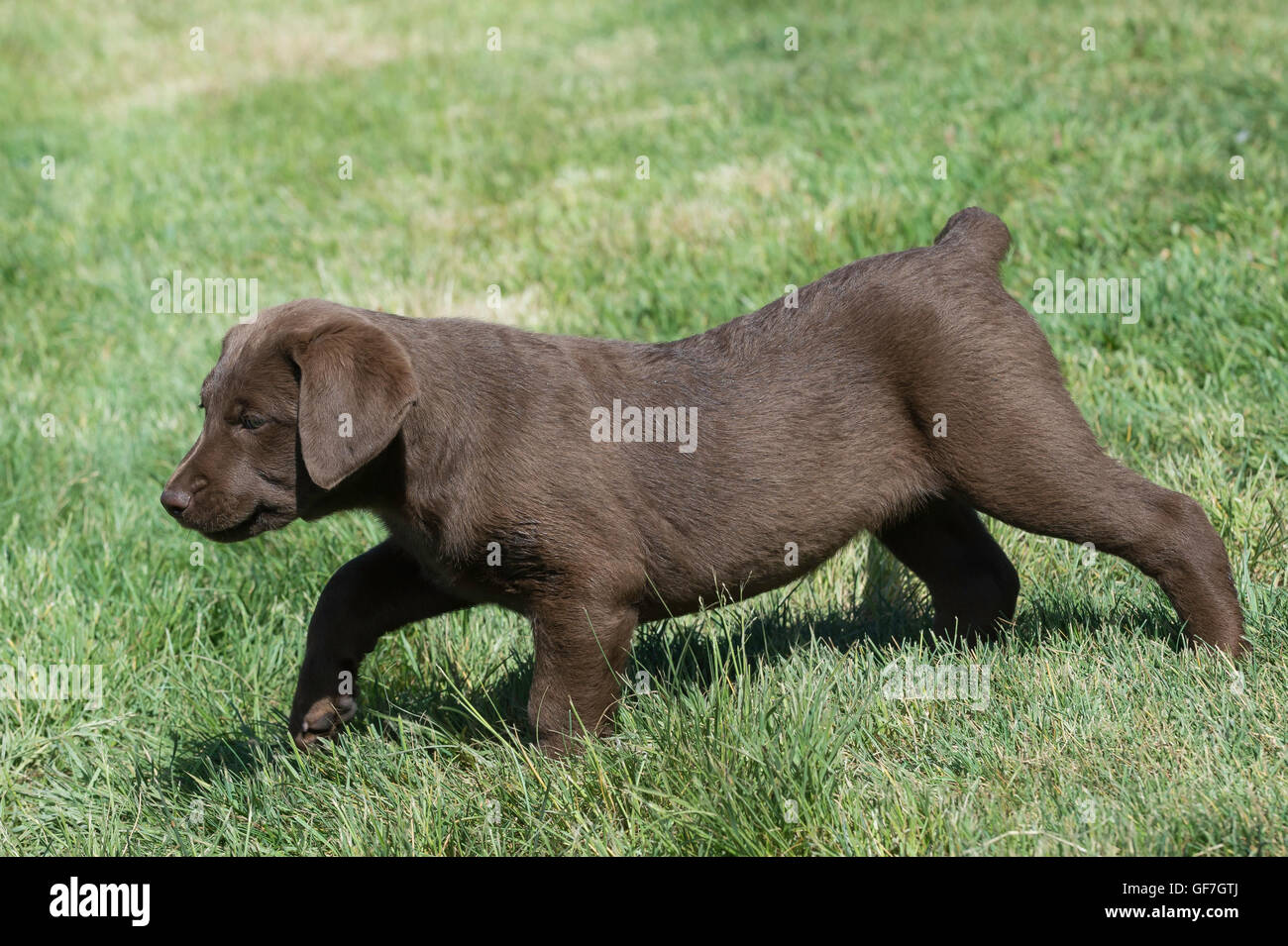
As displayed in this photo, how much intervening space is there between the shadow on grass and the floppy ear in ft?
2.68

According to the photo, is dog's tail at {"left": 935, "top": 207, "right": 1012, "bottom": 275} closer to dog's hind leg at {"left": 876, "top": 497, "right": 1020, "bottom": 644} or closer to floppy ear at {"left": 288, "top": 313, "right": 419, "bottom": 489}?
dog's hind leg at {"left": 876, "top": 497, "right": 1020, "bottom": 644}

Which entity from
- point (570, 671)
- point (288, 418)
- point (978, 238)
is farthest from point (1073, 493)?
point (288, 418)

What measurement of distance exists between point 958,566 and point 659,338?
104 inches

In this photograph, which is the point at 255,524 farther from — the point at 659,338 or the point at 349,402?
the point at 659,338

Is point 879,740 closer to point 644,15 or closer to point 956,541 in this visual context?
point 956,541

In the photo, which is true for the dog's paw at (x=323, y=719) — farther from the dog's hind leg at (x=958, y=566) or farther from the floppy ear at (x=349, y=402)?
the dog's hind leg at (x=958, y=566)

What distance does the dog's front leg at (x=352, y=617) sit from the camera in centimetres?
388

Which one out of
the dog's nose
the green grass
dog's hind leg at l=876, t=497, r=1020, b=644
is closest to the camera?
the green grass

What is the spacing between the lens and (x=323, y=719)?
389 cm

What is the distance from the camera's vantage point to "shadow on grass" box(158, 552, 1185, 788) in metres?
3.92

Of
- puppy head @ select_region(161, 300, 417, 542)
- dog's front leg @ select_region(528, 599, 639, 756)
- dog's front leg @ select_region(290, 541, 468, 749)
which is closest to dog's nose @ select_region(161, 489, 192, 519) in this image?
puppy head @ select_region(161, 300, 417, 542)

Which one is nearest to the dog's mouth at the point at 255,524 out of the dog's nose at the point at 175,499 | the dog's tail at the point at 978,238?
the dog's nose at the point at 175,499

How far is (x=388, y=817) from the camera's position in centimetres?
333
